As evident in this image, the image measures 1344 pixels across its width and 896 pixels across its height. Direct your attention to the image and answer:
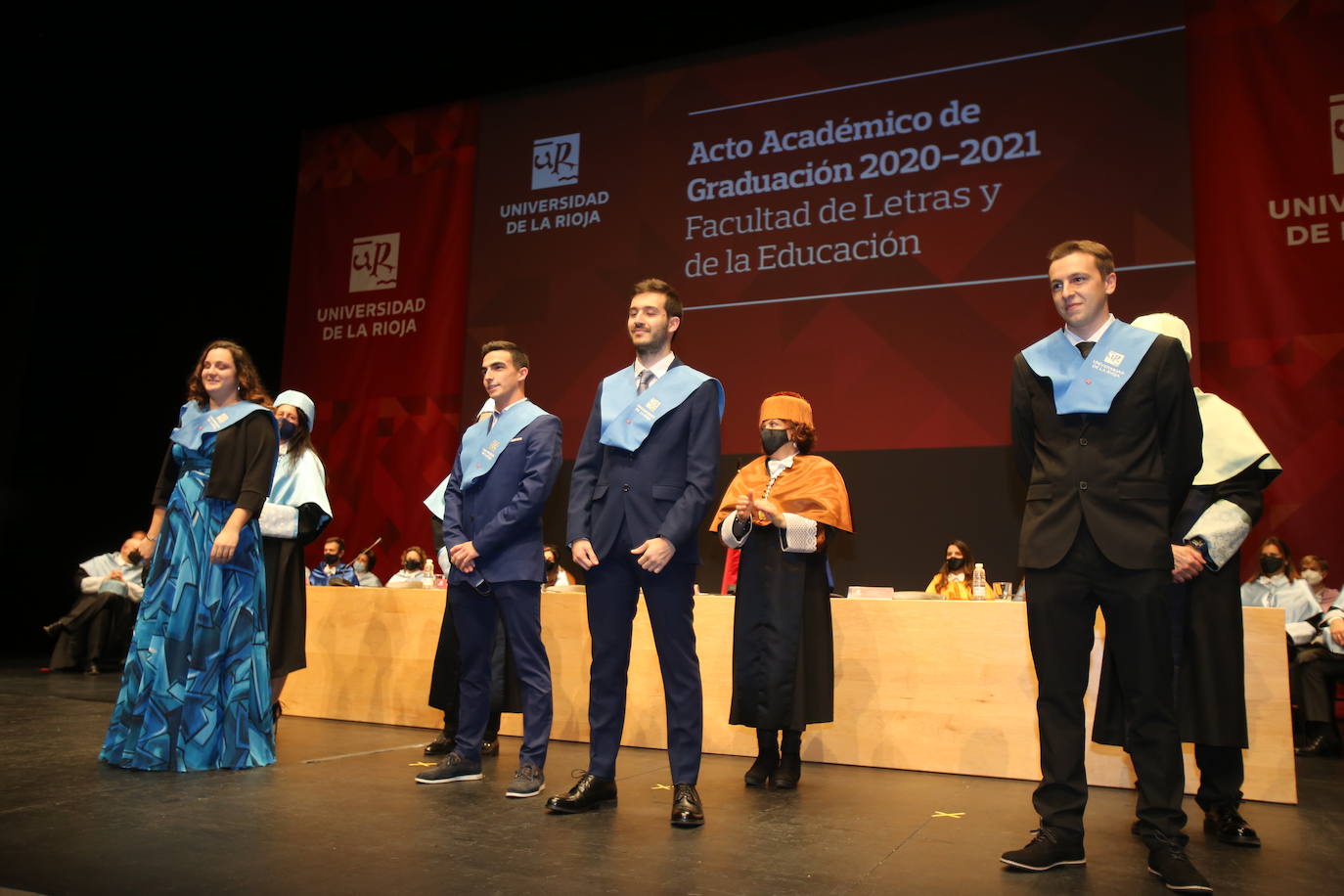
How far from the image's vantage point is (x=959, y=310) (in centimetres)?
599

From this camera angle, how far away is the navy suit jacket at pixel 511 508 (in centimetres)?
299

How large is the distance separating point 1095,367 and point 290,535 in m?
2.86

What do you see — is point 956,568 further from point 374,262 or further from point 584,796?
point 374,262

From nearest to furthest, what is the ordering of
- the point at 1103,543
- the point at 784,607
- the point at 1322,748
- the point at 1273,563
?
the point at 1103,543, the point at 784,607, the point at 1322,748, the point at 1273,563

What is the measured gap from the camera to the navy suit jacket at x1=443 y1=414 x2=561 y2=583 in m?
2.99

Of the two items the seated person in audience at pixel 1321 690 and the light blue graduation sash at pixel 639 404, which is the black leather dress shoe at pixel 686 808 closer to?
the light blue graduation sash at pixel 639 404

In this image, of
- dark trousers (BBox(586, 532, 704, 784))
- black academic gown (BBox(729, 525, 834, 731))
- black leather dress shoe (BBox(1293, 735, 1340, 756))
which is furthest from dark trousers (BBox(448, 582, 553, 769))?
black leather dress shoe (BBox(1293, 735, 1340, 756))

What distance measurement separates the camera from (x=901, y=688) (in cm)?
373

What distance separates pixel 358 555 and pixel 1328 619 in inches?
240

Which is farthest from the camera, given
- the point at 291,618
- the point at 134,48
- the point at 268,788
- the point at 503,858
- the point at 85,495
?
the point at 85,495

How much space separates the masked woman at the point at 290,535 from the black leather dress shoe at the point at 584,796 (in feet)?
4.92

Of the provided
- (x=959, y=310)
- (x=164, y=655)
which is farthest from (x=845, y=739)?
(x=959, y=310)

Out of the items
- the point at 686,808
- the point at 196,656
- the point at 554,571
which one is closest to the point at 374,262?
the point at 554,571

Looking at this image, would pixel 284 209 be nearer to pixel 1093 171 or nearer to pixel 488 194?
pixel 488 194
